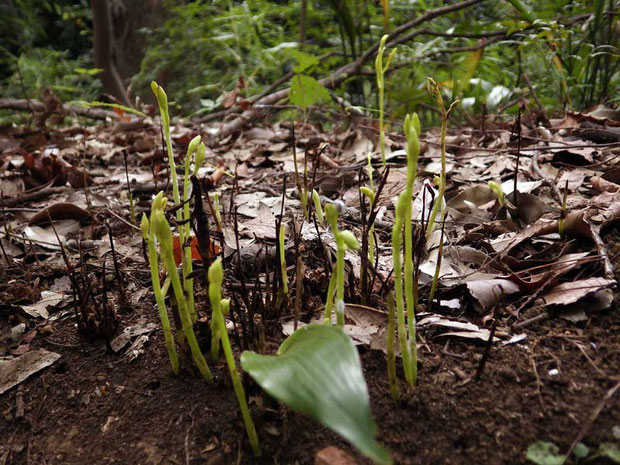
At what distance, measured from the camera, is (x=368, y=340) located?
80 centimetres

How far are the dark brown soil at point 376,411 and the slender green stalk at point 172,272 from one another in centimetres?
5

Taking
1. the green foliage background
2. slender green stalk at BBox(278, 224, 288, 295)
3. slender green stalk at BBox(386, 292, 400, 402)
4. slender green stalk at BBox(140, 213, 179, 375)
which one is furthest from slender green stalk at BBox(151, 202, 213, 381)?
the green foliage background

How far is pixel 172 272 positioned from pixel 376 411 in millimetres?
363

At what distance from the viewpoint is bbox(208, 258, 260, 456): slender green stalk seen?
0.60 m

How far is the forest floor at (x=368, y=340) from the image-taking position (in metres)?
0.65

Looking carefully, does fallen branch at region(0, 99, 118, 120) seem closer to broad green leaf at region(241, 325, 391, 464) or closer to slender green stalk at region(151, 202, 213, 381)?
slender green stalk at region(151, 202, 213, 381)

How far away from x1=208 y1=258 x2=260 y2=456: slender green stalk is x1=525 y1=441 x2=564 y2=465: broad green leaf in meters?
0.36

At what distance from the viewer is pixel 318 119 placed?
3445mm

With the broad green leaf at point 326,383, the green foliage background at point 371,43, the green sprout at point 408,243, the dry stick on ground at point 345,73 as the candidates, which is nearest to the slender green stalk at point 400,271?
the green sprout at point 408,243

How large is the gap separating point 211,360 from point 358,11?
3.29 metres

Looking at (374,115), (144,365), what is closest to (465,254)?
(144,365)

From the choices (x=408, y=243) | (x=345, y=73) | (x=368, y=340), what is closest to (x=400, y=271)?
(x=408, y=243)

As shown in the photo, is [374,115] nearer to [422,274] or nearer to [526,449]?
[422,274]

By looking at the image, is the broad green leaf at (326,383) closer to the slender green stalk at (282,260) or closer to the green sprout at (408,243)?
the green sprout at (408,243)
